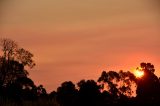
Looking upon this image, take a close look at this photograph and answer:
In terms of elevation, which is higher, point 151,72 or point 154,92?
point 151,72

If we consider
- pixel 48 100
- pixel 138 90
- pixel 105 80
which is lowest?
pixel 48 100

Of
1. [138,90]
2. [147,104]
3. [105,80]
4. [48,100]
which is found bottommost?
[48,100]

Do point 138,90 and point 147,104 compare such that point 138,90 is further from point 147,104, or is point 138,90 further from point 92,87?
point 147,104

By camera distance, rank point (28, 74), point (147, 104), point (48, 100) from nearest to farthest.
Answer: point (48, 100)
point (147, 104)
point (28, 74)

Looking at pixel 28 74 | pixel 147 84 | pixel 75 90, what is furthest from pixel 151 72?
pixel 28 74

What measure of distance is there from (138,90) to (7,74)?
23.0m

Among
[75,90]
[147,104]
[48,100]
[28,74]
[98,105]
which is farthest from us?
[75,90]

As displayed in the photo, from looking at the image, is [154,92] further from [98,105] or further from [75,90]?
[75,90]

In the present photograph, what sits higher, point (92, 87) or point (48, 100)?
point (92, 87)

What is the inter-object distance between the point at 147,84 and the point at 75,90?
14.8m

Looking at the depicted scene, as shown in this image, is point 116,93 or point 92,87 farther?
point 116,93

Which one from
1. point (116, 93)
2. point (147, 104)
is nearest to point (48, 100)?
point (147, 104)

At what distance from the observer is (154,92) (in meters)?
91.1

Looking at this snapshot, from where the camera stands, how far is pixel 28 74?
94.1 m
